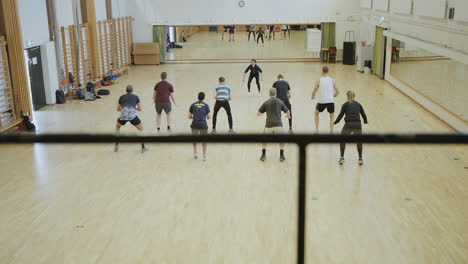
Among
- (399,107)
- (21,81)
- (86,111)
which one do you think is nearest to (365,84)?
(399,107)

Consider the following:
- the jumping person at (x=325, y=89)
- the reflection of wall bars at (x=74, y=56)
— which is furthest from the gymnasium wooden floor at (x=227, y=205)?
the reflection of wall bars at (x=74, y=56)

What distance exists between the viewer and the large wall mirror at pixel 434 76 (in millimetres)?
14734

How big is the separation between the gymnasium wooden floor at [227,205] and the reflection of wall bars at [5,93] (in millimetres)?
2743

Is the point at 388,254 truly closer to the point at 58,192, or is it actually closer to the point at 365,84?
the point at 58,192

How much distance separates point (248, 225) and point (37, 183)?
4.88 meters

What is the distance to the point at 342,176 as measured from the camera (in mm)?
11141

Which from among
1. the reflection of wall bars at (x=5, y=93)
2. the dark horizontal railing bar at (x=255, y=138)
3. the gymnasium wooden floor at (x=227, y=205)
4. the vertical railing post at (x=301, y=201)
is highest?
the dark horizontal railing bar at (x=255, y=138)

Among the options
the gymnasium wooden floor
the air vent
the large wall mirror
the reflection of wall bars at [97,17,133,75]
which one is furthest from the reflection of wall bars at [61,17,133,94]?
the air vent

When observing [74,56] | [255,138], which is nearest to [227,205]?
[255,138]

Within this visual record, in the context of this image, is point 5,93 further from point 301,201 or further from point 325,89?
point 301,201

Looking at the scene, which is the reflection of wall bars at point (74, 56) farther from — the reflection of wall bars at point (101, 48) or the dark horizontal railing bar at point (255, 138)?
the dark horizontal railing bar at point (255, 138)

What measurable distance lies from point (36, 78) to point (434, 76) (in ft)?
44.7

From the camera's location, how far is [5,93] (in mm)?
15797

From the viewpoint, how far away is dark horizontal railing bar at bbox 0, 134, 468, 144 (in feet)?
4.17
